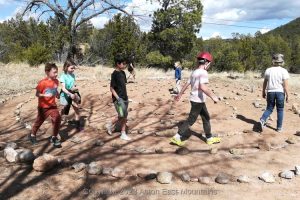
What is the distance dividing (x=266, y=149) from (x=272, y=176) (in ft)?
4.48

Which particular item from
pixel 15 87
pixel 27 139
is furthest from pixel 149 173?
pixel 15 87

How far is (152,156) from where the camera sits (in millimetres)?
6020

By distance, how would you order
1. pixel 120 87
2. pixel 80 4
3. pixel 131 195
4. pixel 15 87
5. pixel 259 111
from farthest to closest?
pixel 80 4
pixel 15 87
pixel 259 111
pixel 120 87
pixel 131 195

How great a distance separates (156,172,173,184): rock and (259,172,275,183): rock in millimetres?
1322

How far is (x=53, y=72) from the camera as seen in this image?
260 inches

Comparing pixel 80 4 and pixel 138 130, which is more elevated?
pixel 80 4

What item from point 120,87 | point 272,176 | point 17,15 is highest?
point 17,15

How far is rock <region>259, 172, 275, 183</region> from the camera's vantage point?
5.12 m

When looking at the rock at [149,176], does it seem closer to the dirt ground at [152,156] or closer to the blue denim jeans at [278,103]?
the dirt ground at [152,156]

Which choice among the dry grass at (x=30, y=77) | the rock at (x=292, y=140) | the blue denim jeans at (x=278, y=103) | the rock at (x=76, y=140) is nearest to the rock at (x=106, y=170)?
the rock at (x=76, y=140)

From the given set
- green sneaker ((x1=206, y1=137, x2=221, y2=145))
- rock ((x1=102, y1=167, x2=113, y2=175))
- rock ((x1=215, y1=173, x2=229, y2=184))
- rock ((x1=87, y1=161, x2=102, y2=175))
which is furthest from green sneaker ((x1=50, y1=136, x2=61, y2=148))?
rock ((x1=215, y1=173, x2=229, y2=184))

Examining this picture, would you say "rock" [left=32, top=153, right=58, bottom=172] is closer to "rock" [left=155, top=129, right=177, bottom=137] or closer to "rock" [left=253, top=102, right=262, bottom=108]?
"rock" [left=155, top=129, right=177, bottom=137]

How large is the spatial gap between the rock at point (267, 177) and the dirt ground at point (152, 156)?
0.09 metres

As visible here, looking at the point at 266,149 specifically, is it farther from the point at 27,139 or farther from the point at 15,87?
the point at 15,87
